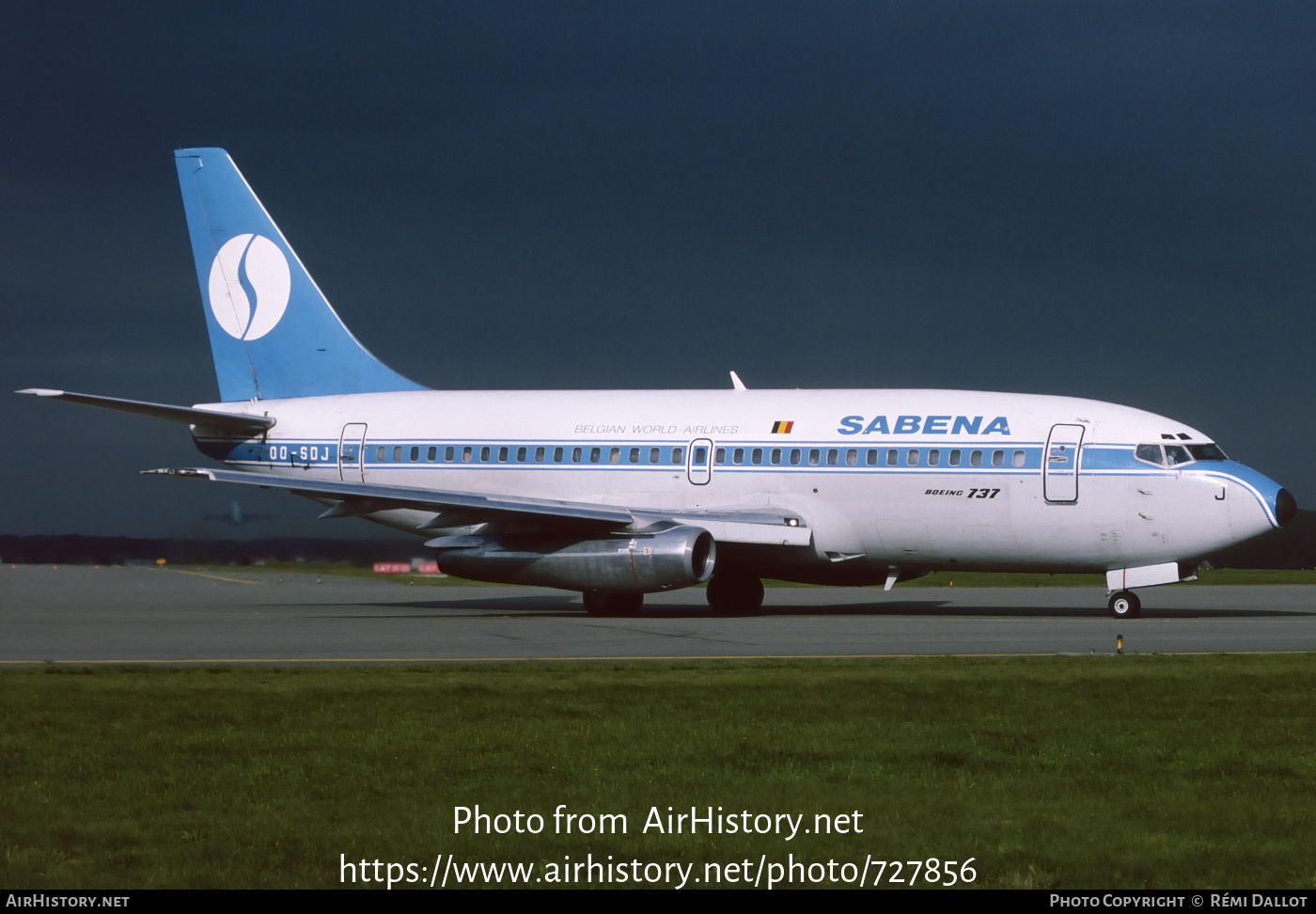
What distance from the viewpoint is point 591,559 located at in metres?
28.5

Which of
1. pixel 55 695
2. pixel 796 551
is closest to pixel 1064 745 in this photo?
pixel 55 695

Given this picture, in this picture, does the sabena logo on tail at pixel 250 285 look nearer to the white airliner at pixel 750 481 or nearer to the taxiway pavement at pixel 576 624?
the white airliner at pixel 750 481

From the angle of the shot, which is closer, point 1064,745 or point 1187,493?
point 1064,745

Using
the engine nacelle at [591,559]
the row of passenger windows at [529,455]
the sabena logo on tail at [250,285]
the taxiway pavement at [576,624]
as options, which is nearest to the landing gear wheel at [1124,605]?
the taxiway pavement at [576,624]

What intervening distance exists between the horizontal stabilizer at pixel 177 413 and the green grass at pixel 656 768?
13622 millimetres

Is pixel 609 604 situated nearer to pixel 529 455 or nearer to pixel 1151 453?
pixel 529 455

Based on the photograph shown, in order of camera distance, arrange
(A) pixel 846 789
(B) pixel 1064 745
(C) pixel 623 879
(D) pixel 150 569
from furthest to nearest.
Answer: (D) pixel 150 569
(B) pixel 1064 745
(A) pixel 846 789
(C) pixel 623 879

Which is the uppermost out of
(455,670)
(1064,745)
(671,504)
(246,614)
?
(671,504)

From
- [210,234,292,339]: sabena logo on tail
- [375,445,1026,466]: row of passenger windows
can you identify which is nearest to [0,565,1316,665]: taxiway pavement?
[375,445,1026,466]: row of passenger windows

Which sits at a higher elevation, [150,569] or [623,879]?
[150,569]

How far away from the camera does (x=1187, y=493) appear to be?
1045 inches

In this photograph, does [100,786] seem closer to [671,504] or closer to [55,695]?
[55,695]

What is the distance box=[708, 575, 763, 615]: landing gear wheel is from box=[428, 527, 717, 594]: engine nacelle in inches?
129
